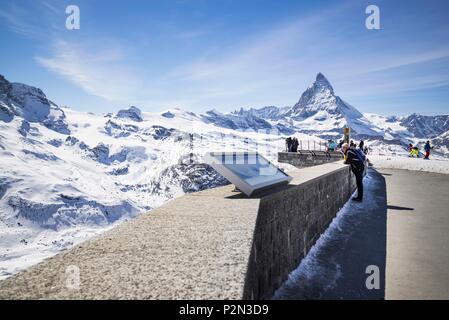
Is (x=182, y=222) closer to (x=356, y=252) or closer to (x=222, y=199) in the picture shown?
(x=222, y=199)

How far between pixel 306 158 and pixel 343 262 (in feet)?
67.9

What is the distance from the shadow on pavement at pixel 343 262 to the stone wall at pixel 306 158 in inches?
625

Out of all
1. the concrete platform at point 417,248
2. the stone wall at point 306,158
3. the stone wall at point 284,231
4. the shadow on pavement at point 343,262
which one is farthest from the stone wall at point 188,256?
the stone wall at point 306,158

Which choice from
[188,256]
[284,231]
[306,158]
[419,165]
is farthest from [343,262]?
[419,165]

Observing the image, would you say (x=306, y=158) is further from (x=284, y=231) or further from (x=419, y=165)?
(x=284, y=231)

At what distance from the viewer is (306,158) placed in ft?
82.3

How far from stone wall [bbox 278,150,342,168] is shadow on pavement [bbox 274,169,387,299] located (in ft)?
52.1

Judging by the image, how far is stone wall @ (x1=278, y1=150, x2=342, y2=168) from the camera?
23469mm

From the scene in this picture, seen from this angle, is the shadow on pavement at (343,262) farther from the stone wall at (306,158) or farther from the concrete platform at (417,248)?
the stone wall at (306,158)

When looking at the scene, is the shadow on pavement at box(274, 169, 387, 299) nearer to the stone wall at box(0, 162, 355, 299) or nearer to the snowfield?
the stone wall at box(0, 162, 355, 299)

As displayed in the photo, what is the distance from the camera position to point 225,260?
218cm
